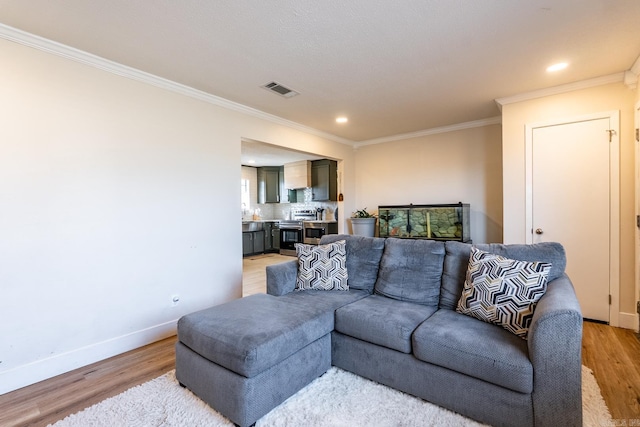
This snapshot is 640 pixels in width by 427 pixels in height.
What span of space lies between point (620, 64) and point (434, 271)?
8.12ft

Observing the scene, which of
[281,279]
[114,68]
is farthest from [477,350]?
[114,68]

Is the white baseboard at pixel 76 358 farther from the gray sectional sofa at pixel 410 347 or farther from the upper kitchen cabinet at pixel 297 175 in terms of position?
the upper kitchen cabinet at pixel 297 175

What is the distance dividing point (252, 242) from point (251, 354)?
589 cm

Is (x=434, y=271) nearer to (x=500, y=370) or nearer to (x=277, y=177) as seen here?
(x=500, y=370)

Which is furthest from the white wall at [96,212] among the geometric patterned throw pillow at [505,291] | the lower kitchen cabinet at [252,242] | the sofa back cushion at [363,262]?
the lower kitchen cabinet at [252,242]

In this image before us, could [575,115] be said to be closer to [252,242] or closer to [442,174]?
[442,174]

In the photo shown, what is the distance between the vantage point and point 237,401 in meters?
1.56

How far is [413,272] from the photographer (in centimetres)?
242

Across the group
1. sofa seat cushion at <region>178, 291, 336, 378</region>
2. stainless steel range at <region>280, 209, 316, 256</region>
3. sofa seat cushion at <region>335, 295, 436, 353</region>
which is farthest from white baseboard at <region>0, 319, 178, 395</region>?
stainless steel range at <region>280, 209, 316, 256</region>

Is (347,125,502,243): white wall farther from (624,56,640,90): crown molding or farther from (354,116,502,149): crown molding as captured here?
(624,56,640,90): crown molding

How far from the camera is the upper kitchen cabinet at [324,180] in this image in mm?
6672

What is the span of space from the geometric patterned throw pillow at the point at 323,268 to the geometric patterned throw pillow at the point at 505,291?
1011mm

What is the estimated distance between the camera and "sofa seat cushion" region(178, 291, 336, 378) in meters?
1.59

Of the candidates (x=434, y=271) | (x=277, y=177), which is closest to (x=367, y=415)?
(x=434, y=271)
